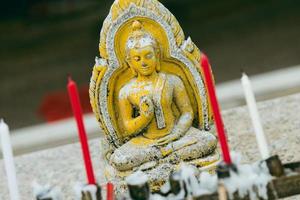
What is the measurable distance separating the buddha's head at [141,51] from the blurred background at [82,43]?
50.6 inches

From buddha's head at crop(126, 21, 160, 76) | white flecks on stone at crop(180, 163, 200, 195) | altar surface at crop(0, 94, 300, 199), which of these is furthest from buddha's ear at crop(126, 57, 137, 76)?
white flecks on stone at crop(180, 163, 200, 195)

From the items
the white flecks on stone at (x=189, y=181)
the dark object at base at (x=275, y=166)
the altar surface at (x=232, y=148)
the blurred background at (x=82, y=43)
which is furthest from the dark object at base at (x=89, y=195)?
the blurred background at (x=82, y=43)

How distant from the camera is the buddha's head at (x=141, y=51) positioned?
1.41 metres

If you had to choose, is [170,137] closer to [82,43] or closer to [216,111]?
[216,111]

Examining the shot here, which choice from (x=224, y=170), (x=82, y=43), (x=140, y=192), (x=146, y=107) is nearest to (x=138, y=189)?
(x=140, y=192)

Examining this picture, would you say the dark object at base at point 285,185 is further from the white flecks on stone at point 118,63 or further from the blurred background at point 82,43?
the blurred background at point 82,43

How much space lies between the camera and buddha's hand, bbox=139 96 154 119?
1.43 meters

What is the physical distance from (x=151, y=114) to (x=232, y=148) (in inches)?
25.4

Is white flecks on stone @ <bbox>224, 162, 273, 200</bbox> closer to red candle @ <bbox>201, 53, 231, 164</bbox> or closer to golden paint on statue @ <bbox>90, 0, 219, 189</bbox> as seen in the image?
red candle @ <bbox>201, 53, 231, 164</bbox>

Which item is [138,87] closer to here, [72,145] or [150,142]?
[150,142]

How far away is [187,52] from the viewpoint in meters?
1.45

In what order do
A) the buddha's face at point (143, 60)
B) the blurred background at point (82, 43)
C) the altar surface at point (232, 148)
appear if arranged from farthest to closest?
the blurred background at point (82, 43) → the altar surface at point (232, 148) → the buddha's face at point (143, 60)

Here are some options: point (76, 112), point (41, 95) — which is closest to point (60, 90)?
point (41, 95)

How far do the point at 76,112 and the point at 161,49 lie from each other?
0.68 m
